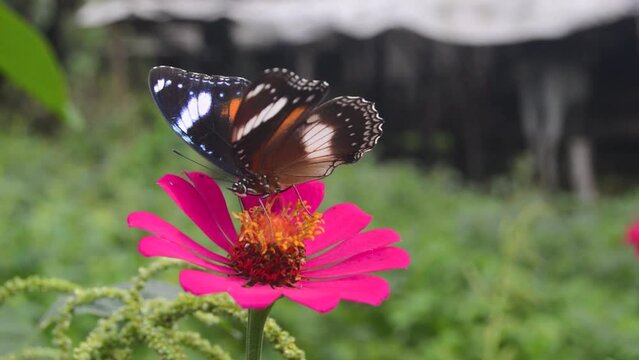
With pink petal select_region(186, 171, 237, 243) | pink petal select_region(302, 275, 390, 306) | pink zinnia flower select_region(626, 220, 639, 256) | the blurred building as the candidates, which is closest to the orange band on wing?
pink petal select_region(186, 171, 237, 243)

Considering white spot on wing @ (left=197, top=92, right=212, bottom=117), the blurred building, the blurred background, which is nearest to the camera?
white spot on wing @ (left=197, top=92, right=212, bottom=117)

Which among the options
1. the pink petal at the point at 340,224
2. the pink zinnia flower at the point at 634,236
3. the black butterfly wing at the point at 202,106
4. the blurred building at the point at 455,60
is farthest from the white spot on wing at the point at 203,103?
the blurred building at the point at 455,60

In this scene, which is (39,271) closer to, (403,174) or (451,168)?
(403,174)

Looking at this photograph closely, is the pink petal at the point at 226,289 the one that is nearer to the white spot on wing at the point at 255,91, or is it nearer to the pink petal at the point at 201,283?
the pink petal at the point at 201,283

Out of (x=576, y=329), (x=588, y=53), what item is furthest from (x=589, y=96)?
(x=576, y=329)

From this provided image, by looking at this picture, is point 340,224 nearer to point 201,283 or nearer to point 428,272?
point 201,283

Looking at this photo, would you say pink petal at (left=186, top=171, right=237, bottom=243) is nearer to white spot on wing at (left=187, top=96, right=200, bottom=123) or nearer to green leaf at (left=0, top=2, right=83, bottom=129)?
white spot on wing at (left=187, top=96, right=200, bottom=123)

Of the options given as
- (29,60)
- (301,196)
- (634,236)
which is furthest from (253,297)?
(634,236)
